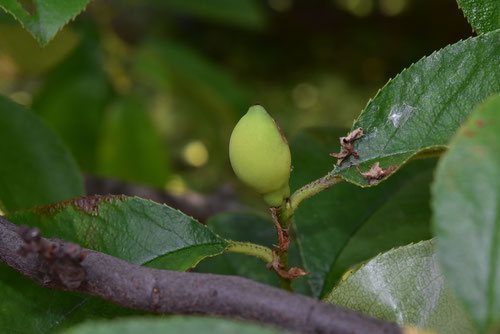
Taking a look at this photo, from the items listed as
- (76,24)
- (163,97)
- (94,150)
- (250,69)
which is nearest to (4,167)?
(94,150)

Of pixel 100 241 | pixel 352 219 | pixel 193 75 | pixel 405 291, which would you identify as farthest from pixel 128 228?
pixel 193 75

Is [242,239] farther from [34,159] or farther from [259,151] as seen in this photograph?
[259,151]

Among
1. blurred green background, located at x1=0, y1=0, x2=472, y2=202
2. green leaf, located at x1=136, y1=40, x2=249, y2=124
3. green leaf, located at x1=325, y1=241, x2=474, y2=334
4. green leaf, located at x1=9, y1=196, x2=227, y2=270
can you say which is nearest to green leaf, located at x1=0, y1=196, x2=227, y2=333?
green leaf, located at x1=9, y1=196, x2=227, y2=270

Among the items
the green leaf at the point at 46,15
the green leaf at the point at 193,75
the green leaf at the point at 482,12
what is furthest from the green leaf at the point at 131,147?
the green leaf at the point at 482,12

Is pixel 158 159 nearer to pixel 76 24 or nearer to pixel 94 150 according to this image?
pixel 94 150

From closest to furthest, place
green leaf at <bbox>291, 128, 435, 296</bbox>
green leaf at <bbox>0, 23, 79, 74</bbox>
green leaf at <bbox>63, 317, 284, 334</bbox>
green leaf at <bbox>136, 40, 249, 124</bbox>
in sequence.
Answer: green leaf at <bbox>63, 317, 284, 334</bbox>
green leaf at <bbox>291, 128, 435, 296</bbox>
green leaf at <bbox>0, 23, 79, 74</bbox>
green leaf at <bbox>136, 40, 249, 124</bbox>

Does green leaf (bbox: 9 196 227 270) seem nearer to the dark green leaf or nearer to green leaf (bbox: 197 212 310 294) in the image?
the dark green leaf

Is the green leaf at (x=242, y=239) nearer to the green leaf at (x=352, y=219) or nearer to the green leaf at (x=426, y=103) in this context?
the green leaf at (x=352, y=219)
